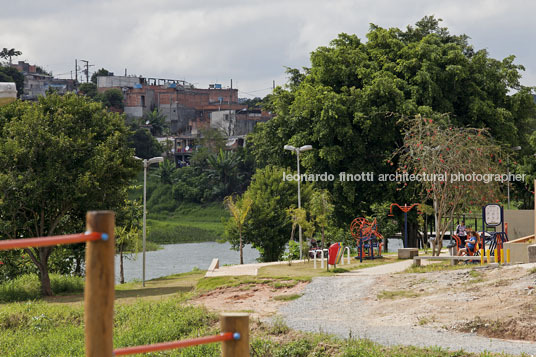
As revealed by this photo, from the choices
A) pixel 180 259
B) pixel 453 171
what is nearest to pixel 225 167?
pixel 180 259

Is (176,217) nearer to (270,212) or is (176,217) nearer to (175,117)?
(270,212)

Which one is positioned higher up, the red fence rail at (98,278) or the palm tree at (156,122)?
the palm tree at (156,122)

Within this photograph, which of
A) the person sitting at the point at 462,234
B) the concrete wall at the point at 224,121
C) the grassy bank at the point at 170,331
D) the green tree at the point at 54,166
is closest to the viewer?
the grassy bank at the point at 170,331

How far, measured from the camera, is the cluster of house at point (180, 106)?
301 feet

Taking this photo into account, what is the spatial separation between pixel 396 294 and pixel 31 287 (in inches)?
552

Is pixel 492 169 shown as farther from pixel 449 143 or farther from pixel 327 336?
pixel 327 336

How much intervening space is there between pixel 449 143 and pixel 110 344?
20409 mm

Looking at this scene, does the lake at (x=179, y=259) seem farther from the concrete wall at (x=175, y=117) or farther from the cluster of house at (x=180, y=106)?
the concrete wall at (x=175, y=117)

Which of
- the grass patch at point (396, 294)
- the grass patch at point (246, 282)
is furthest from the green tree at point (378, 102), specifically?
the grass patch at point (396, 294)

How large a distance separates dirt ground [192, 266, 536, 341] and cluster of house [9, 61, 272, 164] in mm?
66066

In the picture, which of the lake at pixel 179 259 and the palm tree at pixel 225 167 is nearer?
the lake at pixel 179 259

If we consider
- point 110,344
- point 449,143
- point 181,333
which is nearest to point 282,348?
point 181,333

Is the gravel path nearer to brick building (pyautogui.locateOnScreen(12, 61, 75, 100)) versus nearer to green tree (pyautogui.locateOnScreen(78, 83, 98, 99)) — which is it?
green tree (pyautogui.locateOnScreen(78, 83, 98, 99))

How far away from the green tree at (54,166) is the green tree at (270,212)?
16962 millimetres
